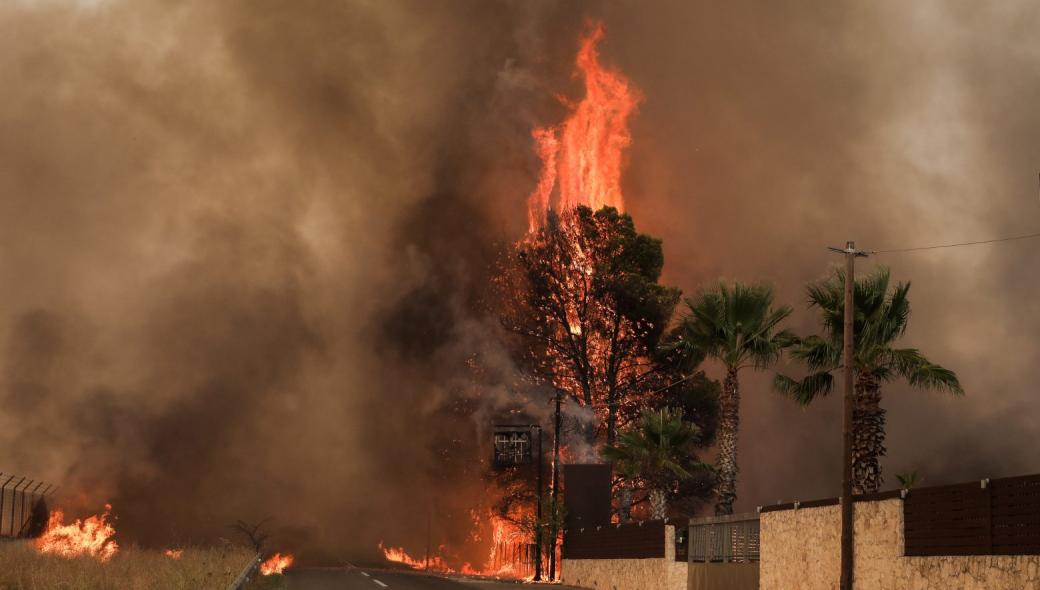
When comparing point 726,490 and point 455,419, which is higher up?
point 455,419

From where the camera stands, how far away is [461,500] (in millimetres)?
96125

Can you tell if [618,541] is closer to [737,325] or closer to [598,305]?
[737,325]

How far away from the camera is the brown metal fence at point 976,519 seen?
20.1m

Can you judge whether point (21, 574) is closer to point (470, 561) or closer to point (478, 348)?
point (478, 348)

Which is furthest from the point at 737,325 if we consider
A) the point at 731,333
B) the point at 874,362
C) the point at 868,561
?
the point at 868,561

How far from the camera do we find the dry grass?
88.9 feet

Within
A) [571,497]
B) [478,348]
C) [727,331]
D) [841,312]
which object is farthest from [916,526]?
[478,348]

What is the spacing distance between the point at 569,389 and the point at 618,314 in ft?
21.2

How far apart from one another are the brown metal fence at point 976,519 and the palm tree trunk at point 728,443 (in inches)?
774

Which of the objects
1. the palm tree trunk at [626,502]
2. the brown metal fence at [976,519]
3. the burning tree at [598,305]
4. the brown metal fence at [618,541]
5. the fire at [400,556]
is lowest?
the fire at [400,556]

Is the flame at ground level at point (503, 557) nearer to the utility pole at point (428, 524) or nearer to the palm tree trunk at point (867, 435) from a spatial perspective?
the utility pole at point (428, 524)

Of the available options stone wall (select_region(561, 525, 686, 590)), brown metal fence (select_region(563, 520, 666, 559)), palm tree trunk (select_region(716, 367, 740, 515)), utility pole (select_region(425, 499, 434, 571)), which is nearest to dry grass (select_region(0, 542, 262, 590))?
stone wall (select_region(561, 525, 686, 590))

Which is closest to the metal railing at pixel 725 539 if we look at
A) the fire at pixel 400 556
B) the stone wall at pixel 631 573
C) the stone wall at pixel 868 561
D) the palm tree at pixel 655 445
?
the stone wall at pixel 631 573

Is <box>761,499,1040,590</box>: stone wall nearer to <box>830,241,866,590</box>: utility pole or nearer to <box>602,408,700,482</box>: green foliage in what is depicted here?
<box>830,241,866,590</box>: utility pole
